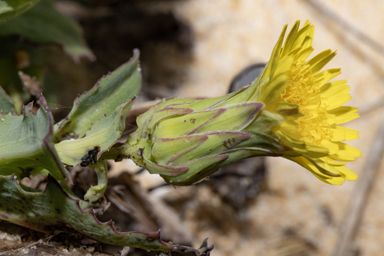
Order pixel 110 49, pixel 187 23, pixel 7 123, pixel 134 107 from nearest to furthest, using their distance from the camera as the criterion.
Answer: pixel 7 123, pixel 134 107, pixel 110 49, pixel 187 23

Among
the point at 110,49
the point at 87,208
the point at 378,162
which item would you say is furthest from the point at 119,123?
the point at 378,162

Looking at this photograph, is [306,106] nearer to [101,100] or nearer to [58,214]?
[101,100]

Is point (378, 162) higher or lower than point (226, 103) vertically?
lower

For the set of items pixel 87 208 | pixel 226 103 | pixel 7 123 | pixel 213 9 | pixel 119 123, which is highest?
pixel 213 9

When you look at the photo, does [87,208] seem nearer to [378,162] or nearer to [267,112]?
[267,112]

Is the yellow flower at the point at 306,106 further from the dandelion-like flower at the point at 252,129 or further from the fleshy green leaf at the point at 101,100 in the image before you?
the fleshy green leaf at the point at 101,100

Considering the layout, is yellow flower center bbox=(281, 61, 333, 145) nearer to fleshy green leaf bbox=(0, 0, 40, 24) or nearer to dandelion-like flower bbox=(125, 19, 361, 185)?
dandelion-like flower bbox=(125, 19, 361, 185)

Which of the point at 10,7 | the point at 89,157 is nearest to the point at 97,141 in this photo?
the point at 89,157
